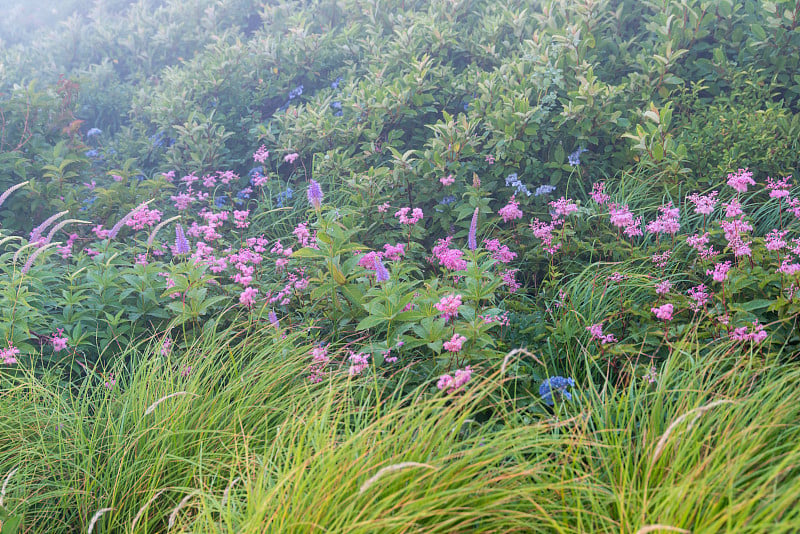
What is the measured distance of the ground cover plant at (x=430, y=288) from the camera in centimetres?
194

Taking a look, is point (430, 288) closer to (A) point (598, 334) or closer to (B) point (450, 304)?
(B) point (450, 304)

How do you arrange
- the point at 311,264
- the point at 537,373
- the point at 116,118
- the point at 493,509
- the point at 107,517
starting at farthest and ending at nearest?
the point at 116,118, the point at 311,264, the point at 537,373, the point at 107,517, the point at 493,509

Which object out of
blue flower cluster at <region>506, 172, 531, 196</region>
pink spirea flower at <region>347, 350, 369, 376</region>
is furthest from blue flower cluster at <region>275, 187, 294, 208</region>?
pink spirea flower at <region>347, 350, 369, 376</region>

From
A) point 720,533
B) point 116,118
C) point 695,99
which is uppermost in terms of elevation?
point 695,99

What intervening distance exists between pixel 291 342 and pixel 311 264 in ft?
2.78

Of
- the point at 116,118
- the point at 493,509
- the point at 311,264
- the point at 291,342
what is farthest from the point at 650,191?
the point at 116,118

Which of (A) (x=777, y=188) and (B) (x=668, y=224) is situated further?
(A) (x=777, y=188)

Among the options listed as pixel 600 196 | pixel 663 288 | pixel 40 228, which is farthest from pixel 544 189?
pixel 40 228

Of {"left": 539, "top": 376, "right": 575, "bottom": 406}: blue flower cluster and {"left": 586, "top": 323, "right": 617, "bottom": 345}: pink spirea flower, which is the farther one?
{"left": 586, "top": 323, "right": 617, "bottom": 345}: pink spirea flower

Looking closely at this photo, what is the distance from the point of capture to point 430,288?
117 inches

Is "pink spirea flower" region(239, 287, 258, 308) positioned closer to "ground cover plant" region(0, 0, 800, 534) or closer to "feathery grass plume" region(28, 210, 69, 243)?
"ground cover plant" region(0, 0, 800, 534)

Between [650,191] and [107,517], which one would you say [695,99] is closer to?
[650,191]

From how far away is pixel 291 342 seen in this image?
296 centimetres

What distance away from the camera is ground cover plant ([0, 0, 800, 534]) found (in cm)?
194
